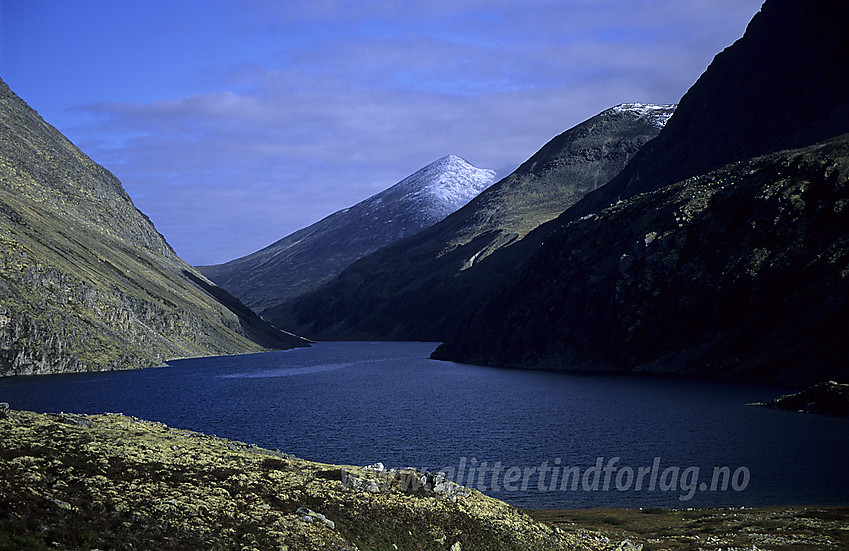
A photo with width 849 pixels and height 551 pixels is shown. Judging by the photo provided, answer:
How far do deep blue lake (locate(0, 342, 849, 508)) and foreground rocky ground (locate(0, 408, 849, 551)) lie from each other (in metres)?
14.3

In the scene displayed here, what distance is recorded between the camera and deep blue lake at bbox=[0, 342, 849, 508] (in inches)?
2562

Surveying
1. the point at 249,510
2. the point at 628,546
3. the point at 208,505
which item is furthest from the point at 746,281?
the point at 208,505

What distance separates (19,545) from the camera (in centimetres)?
2484

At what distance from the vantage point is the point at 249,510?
113 ft

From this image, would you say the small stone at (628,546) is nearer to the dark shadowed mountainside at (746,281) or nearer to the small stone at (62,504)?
the small stone at (62,504)

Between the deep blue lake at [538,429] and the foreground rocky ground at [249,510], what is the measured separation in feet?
46.9

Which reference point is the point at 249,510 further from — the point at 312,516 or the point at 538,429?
the point at 538,429

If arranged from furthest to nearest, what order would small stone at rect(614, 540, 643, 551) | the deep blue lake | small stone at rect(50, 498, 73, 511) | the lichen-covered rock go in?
the deep blue lake, small stone at rect(614, 540, 643, 551), small stone at rect(50, 498, 73, 511), the lichen-covered rock

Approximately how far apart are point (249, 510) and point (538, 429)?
207 ft

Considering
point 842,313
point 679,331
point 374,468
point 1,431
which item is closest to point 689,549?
point 374,468

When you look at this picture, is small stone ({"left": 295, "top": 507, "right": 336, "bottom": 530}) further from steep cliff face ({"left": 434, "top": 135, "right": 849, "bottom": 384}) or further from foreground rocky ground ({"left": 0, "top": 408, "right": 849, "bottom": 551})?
steep cliff face ({"left": 434, "top": 135, "right": 849, "bottom": 384})

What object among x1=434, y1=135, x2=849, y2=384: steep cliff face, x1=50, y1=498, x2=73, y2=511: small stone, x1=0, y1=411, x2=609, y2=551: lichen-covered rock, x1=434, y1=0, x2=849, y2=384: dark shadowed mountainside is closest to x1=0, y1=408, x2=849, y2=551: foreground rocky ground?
x1=0, y1=411, x2=609, y2=551: lichen-covered rock

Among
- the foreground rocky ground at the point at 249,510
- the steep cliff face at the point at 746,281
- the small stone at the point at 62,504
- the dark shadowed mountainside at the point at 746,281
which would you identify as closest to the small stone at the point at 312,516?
the foreground rocky ground at the point at 249,510

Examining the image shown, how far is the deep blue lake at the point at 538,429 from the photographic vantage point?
65.1 metres
